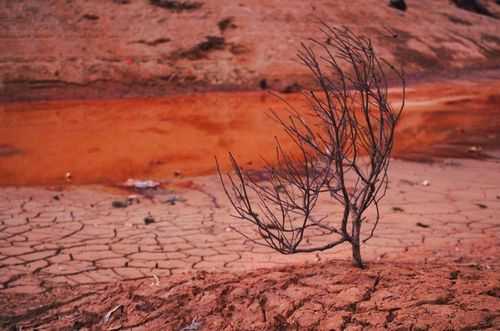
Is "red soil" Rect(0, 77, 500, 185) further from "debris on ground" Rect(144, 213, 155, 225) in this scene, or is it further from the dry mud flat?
"debris on ground" Rect(144, 213, 155, 225)

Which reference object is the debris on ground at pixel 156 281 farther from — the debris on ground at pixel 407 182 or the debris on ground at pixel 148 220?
the debris on ground at pixel 407 182

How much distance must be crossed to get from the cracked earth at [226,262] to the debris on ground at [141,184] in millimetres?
161

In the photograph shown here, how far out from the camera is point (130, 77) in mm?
13586

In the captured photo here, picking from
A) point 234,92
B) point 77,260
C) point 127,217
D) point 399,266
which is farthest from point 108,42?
point 399,266

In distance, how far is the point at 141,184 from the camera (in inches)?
241

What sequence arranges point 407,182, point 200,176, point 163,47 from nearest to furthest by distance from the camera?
point 407,182 < point 200,176 < point 163,47

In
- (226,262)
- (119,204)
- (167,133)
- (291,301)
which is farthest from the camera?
(167,133)

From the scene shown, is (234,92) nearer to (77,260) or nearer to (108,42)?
(108,42)

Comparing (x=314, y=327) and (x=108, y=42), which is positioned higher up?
(x=314, y=327)

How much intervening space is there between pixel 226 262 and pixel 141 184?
7.90 feet

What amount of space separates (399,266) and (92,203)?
10.2 feet

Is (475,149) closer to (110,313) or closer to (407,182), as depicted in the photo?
(407,182)

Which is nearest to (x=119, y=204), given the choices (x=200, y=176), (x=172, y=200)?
(x=172, y=200)

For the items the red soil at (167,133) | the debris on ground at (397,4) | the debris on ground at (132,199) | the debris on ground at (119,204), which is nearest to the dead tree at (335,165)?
the debris on ground at (132,199)
